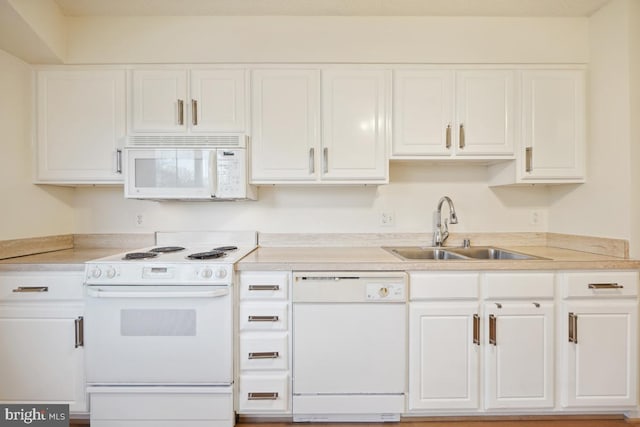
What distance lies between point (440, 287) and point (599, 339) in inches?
37.2

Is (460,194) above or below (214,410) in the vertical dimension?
above

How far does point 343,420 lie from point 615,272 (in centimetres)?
173

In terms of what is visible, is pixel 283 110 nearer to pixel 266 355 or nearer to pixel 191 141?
pixel 191 141

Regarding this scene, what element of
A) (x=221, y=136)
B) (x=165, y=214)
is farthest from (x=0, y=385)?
(x=221, y=136)

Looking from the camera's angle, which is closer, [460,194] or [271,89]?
[271,89]

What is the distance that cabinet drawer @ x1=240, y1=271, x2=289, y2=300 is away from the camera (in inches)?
69.3

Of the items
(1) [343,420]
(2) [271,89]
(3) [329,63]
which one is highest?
(3) [329,63]

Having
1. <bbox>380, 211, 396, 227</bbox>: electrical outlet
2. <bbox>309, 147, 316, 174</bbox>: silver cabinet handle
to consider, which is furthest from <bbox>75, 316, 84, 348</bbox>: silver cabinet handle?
<bbox>380, 211, 396, 227</bbox>: electrical outlet

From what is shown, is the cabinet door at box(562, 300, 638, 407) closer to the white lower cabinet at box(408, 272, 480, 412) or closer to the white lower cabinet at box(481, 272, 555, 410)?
the white lower cabinet at box(481, 272, 555, 410)

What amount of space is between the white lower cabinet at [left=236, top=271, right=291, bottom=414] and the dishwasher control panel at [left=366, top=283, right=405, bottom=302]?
46 cm

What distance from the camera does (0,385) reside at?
1740 millimetres

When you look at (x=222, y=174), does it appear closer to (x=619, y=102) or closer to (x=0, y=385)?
(x=0, y=385)

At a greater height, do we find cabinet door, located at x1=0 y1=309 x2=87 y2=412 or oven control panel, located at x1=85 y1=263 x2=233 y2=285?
oven control panel, located at x1=85 y1=263 x2=233 y2=285

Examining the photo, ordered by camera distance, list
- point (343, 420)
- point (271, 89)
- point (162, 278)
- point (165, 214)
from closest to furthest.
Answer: point (162, 278) < point (343, 420) < point (271, 89) < point (165, 214)
